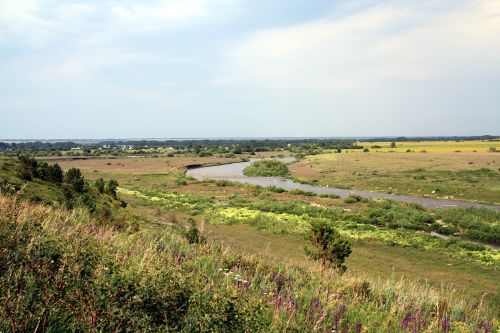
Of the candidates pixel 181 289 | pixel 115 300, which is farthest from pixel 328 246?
pixel 115 300

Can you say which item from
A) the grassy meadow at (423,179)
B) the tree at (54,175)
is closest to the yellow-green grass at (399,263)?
the tree at (54,175)

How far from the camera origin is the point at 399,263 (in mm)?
22469

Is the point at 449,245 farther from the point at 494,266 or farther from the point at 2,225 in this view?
the point at 2,225

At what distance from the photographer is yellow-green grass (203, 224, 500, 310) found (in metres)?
18.1

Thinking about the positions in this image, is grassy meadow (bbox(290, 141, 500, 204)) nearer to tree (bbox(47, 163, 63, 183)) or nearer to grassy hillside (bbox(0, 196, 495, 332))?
tree (bbox(47, 163, 63, 183))

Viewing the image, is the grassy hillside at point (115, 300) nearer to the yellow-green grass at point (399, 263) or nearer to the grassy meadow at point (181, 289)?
the grassy meadow at point (181, 289)

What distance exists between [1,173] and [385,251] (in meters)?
23.8

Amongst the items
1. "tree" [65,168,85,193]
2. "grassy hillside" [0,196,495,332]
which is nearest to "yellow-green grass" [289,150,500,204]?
"tree" [65,168,85,193]

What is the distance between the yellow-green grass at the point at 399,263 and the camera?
18.1 m

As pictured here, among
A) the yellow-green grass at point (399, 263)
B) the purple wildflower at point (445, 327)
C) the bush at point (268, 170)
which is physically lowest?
the yellow-green grass at point (399, 263)

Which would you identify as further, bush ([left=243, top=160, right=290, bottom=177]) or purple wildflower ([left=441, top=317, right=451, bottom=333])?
bush ([left=243, top=160, right=290, bottom=177])

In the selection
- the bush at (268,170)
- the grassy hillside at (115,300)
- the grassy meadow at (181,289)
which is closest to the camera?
the grassy hillside at (115,300)

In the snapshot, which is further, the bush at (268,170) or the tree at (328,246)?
the bush at (268,170)

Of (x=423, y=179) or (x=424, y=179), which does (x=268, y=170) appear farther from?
(x=424, y=179)
